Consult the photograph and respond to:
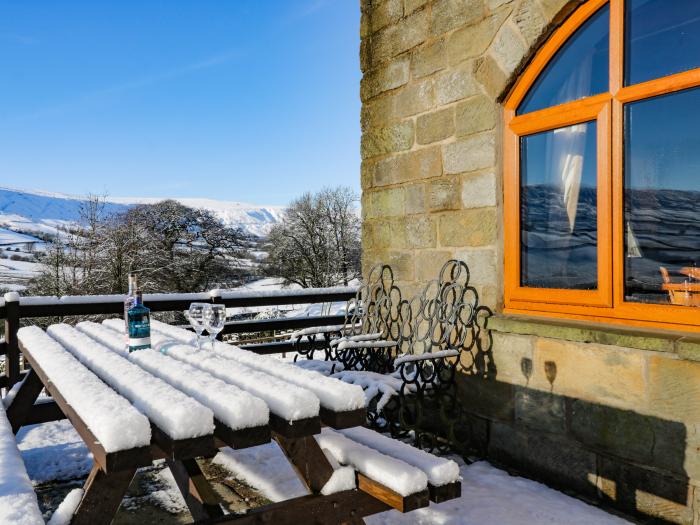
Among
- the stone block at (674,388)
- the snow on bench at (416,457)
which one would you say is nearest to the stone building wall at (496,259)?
the stone block at (674,388)

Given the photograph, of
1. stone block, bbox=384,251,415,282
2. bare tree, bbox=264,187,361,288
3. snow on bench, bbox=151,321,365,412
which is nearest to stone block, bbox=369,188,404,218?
stone block, bbox=384,251,415,282

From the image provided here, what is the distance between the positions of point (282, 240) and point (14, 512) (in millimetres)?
24164

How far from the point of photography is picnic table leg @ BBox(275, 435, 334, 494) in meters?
1.41

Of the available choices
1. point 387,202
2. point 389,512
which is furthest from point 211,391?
point 387,202

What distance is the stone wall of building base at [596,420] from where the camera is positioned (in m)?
1.98

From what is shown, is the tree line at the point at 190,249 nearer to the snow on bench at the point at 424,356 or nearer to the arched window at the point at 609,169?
the snow on bench at the point at 424,356

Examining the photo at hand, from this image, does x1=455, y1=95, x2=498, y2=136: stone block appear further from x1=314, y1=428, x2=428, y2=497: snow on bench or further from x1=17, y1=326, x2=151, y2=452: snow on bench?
x1=17, y1=326, x2=151, y2=452: snow on bench

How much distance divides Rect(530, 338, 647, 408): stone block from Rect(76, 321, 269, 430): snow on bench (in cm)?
156

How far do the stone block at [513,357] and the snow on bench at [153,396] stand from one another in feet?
5.61

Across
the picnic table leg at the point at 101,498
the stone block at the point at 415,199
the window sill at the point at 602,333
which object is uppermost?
the stone block at the point at 415,199

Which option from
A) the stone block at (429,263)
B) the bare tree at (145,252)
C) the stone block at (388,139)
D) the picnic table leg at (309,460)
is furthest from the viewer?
the bare tree at (145,252)

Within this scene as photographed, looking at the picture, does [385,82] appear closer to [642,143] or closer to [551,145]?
[551,145]

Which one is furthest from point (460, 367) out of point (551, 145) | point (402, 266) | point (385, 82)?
point (385, 82)

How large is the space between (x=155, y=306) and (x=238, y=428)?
3.20m
